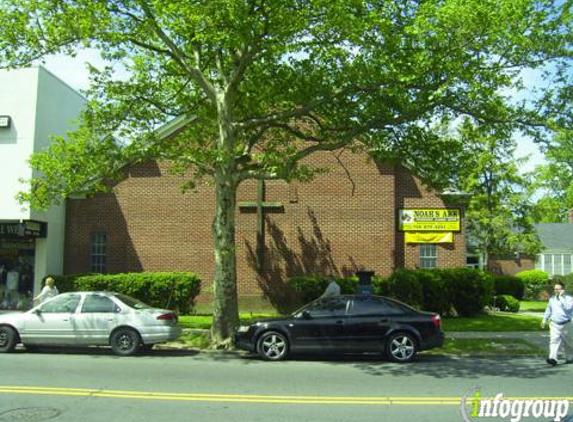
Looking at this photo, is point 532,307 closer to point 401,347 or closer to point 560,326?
point 560,326

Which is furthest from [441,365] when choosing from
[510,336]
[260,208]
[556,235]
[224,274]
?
[556,235]

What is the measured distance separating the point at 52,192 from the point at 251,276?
28.6 ft

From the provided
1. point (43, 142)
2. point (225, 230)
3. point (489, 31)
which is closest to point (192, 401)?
point (225, 230)

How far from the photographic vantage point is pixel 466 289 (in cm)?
1988

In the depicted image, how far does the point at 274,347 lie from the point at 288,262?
9337mm

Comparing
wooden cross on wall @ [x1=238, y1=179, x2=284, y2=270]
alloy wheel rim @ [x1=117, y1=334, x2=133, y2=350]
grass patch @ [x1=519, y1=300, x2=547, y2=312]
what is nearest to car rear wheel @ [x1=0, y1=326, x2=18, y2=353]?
alloy wheel rim @ [x1=117, y1=334, x2=133, y2=350]

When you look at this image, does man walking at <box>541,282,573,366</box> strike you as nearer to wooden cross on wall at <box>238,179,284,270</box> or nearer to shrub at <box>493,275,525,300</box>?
wooden cross on wall at <box>238,179,284,270</box>

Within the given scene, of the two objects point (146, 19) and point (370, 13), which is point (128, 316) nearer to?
point (146, 19)

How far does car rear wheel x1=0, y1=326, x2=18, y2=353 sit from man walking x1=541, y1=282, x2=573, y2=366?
11.4 m

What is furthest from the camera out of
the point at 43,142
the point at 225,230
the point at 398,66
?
the point at 43,142

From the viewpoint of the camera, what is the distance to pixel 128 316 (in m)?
12.7

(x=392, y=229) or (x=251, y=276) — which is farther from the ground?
(x=392, y=229)

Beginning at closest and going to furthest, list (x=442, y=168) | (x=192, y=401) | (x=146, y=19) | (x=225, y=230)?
(x=192, y=401)
(x=146, y=19)
(x=225, y=230)
(x=442, y=168)

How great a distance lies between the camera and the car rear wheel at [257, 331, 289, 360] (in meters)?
12.2
